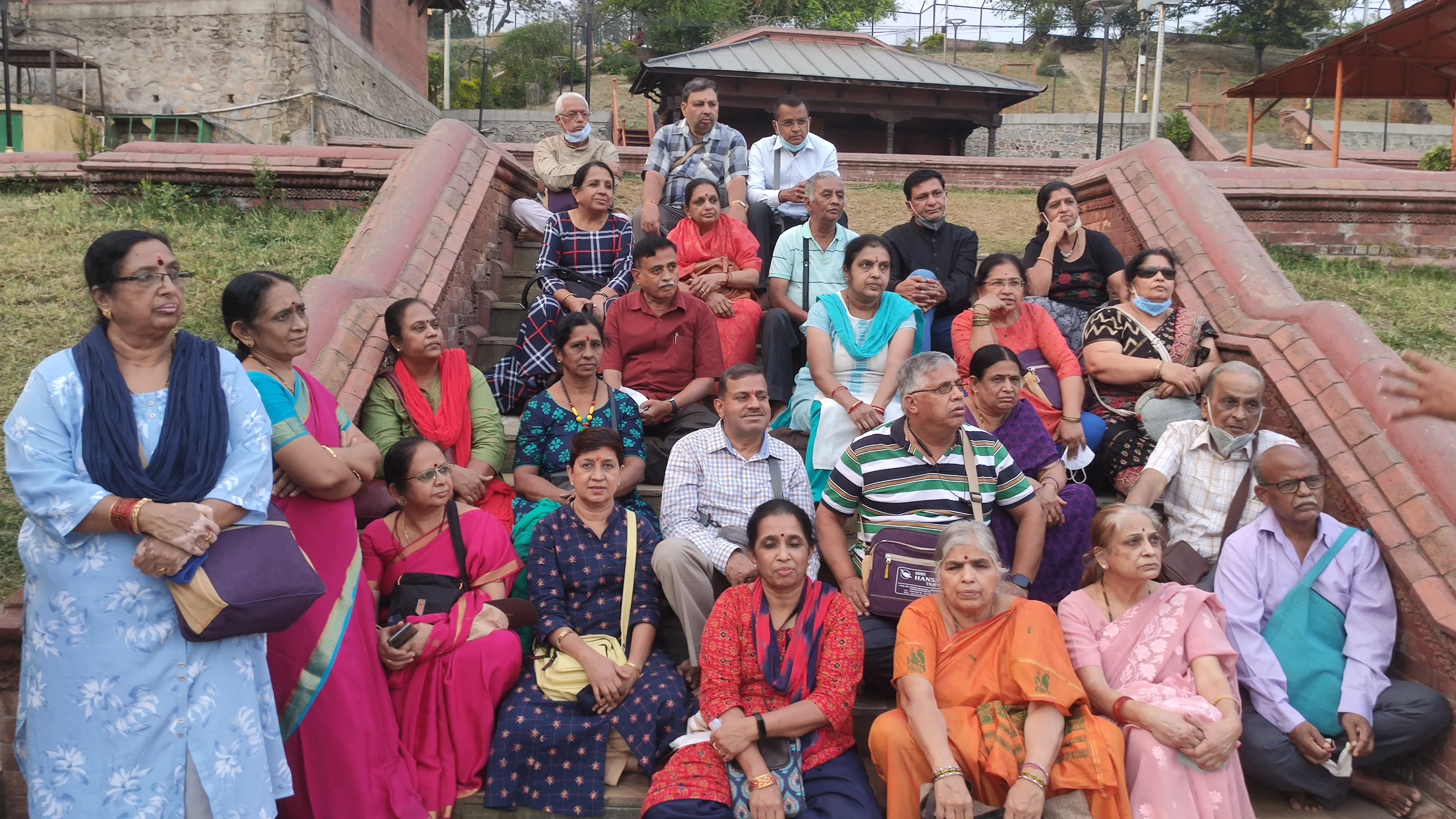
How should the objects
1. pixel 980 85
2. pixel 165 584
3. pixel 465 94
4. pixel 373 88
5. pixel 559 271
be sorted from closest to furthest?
pixel 165 584 < pixel 559 271 < pixel 980 85 < pixel 373 88 < pixel 465 94

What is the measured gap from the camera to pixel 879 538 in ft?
13.0

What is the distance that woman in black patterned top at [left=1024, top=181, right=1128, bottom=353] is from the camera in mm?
5961

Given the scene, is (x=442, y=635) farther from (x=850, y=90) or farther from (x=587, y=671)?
(x=850, y=90)

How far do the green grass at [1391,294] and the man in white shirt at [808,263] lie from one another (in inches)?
124

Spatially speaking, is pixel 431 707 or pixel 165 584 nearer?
pixel 165 584

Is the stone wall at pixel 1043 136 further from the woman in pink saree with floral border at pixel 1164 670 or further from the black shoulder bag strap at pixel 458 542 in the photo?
the black shoulder bag strap at pixel 458 542

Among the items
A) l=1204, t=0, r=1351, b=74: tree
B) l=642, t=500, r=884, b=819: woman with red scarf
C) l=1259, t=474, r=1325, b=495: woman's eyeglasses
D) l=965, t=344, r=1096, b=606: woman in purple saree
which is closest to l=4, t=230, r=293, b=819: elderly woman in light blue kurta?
l=642, t=500, r=884, b=819: woman with red scarf

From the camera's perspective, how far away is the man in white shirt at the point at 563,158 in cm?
702

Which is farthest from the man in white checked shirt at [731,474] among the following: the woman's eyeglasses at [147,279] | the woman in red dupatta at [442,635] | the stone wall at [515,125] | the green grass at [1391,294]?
the stone wall at [515,125]

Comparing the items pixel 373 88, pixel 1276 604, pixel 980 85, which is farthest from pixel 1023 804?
pixel 373 88

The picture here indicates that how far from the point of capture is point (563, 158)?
7133 millimetres

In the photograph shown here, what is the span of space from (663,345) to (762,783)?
261cm

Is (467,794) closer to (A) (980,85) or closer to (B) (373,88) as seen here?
(A) (980,85)

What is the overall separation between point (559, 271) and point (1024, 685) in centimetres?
379
